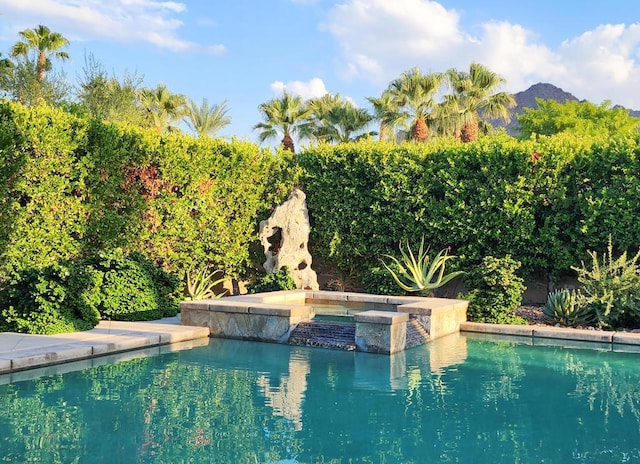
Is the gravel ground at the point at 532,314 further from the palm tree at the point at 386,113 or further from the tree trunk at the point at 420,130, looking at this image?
the palm tree at the point at 386,113

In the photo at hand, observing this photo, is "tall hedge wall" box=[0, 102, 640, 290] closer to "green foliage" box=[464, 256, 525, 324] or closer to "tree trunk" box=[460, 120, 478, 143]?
"green foliage" box=[464, 256, 525, 324]

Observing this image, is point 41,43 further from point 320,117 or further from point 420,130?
point 420,130

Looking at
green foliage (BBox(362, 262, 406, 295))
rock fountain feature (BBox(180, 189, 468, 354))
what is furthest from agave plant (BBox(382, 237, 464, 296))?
rock fountain feature (BBox(180, 189, 468, 354))

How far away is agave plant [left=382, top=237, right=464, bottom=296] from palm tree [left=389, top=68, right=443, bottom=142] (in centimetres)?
1275

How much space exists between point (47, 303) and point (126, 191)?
3578 millimetres

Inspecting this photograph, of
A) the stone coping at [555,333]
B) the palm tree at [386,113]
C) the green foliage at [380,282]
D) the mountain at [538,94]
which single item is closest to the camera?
the stone coping at [555,333]

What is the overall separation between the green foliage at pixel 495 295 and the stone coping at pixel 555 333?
1.26 ft

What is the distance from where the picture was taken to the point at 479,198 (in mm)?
12711

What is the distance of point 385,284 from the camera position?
1310 cm

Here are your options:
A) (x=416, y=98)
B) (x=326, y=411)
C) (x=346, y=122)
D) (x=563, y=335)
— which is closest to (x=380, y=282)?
(x=563, y=335)

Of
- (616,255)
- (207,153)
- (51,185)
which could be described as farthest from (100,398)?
(616,255)

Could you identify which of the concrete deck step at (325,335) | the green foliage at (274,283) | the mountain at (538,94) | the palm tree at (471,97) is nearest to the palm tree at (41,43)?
the palm tree at (471,97)

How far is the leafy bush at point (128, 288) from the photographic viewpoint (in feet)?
32.7

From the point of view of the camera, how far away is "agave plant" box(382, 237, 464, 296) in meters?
12.3
